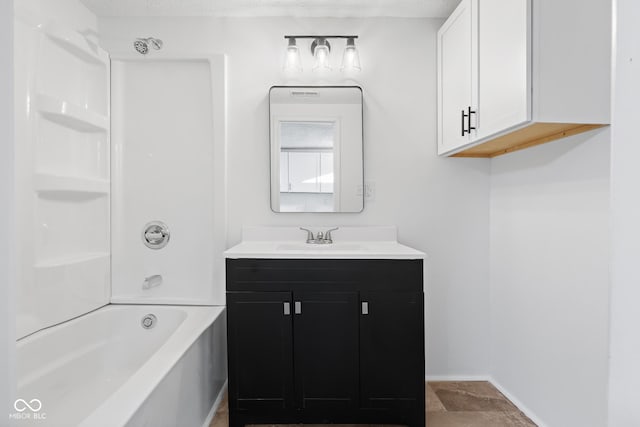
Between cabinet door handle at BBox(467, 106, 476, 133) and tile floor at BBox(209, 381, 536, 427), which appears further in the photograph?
tile floor at BBox(209, 381, 536, 427)

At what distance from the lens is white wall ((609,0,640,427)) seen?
382mm

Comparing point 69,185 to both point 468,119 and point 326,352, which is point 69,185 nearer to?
point 326,352

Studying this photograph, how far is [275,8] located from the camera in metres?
2.39

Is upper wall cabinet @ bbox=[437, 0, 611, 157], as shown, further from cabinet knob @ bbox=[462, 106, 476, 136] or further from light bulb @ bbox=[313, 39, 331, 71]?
light bulb @ bbox=[313, 39, 331, 71]

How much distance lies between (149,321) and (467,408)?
6.33 feet

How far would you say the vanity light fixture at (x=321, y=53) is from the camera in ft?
7.89

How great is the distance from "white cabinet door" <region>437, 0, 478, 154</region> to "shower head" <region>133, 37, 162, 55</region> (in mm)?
1781

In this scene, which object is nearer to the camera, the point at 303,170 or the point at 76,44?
the point at 76,44

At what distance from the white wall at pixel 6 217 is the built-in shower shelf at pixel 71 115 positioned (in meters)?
1.72

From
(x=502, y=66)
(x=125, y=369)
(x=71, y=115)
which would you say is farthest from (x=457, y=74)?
(x=125, y=369)

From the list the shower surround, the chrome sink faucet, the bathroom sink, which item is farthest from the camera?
the chrome sink faucet

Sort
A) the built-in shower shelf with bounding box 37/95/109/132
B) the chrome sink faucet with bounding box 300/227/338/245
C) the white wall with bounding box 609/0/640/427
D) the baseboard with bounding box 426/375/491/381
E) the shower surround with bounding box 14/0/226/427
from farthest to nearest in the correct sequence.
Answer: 1. the baseboard with bounding box 426/375/491/381
2. the chrome sink faucet with bounding box 300/227/338/245
3. the built-in shower shelf with bounding box 37/95/109/132
4. the shower surround with bounding box 14/0/226/427
5. the white wall with bounding box 609/0/640/427

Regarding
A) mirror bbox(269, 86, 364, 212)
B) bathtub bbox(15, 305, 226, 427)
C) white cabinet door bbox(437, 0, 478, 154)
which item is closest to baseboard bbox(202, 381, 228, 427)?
bathtub bbox(15, 305, 226, 427)

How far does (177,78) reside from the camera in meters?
2.50
